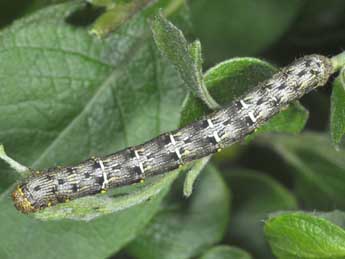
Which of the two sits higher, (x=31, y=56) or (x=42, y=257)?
(x=31, y=56)

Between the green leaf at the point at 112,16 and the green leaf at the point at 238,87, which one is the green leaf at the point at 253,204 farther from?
the green leaf at the point at 112,16

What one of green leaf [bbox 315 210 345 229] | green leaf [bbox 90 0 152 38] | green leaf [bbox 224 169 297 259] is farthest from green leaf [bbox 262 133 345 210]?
green leaf [bbox 90 0 152 38]

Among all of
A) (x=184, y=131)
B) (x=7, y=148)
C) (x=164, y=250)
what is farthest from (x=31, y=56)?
(x=164, y=250)

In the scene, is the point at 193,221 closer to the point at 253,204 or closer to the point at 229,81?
the point at 253,204

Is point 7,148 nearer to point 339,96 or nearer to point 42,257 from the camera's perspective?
point 42,257

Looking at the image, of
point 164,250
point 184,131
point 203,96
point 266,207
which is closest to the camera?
point 203,96

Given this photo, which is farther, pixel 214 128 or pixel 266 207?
pixel 266 207

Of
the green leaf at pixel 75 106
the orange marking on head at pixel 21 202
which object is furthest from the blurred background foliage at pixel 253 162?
the orange marking on head at pixel 21 202

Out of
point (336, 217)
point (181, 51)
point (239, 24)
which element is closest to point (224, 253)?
point (336, 217)
